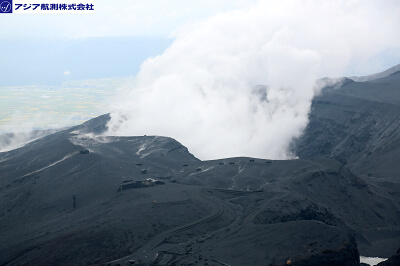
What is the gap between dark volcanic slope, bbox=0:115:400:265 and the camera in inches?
1831

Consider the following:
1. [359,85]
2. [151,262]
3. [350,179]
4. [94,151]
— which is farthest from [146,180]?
[359,85]

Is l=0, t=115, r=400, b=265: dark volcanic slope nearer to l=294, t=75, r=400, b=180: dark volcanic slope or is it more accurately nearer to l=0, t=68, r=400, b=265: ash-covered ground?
l=0, t=68, r=400, b=265: ash-covered ground

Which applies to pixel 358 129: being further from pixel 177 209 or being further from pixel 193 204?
pixel 177 209

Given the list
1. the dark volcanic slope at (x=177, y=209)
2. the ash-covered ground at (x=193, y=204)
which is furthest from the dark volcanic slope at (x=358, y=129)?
the dark volcanic slope at (x=177, y=209)

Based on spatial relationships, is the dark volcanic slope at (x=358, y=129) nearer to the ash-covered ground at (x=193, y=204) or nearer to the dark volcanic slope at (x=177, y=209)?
the ash-covered ground at (x=193, y=204)

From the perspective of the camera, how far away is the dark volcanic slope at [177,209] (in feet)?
153

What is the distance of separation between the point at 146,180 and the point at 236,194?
Result: 15784 mm

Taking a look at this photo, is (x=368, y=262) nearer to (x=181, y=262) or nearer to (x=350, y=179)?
(x=350, y=179)

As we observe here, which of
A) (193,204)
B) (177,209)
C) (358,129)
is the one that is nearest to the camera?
(177,209)

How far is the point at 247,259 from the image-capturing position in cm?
4484

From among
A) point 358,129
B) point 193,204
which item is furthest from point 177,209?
point 358,129

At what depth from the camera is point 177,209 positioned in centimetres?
5922

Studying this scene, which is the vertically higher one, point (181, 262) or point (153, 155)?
point (153, 155)

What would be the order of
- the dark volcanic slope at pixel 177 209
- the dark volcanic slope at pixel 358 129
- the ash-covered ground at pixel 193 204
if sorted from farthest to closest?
the dark volcanic slope at pixel 358 129, the ash-covered ground at pixel 193 204, the dark volcanic slope at pixel 177 209
